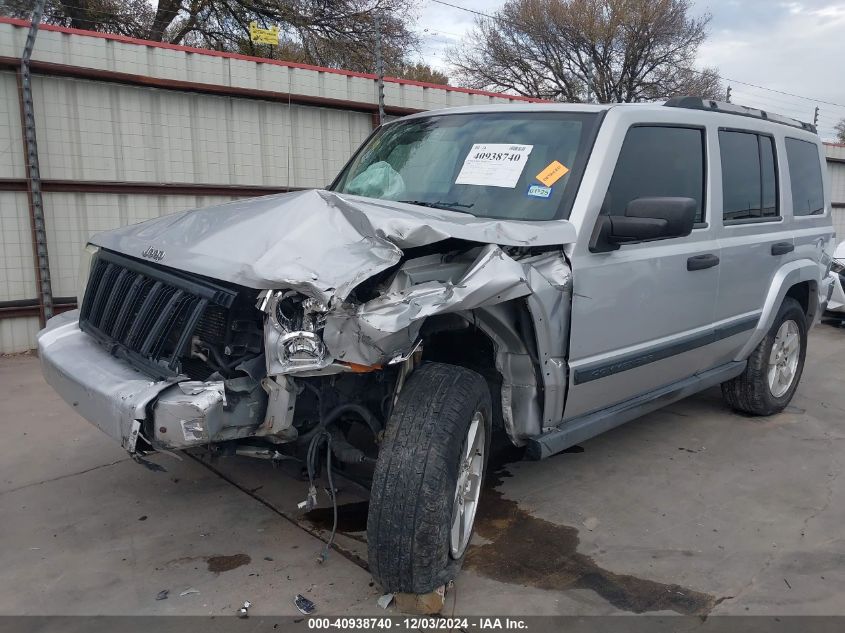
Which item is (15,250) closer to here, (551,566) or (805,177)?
(551,566)

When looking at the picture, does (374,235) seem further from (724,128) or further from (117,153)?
(117,153)

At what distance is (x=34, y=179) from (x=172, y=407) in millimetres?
5351

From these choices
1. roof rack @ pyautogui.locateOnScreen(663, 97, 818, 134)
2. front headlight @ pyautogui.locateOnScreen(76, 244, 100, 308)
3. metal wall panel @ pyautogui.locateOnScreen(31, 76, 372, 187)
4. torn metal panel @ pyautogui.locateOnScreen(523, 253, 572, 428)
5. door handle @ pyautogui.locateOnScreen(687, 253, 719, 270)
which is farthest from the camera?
metal wall panel @ pyautogui.locateOnScreen(31, 76, 372, 187)

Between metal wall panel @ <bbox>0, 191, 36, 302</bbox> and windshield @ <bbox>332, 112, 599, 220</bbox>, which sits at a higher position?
windshield @ <bbox>332, 112, 599, 220</bbox>

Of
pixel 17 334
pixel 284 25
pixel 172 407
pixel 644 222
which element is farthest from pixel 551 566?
pixel 284 25

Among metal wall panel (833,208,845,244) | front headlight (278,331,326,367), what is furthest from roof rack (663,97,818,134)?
metal wall panel (833,208,845,244)

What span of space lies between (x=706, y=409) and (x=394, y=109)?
18.3 ft

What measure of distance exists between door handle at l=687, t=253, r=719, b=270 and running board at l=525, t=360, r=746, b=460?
→ 0.69 meters

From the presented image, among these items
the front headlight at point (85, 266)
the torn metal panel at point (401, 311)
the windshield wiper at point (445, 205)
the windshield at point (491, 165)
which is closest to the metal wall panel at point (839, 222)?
the windshield at point (491, 165)

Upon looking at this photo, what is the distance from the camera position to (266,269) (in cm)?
249

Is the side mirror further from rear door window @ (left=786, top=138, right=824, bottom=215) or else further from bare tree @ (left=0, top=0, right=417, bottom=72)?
bare tree @ (left=0, top=0, right=417, bottom=72)

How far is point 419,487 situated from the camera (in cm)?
253

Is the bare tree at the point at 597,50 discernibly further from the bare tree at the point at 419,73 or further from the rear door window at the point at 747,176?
the rear door window at the point at 747,176

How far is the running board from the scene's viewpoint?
10.5ft
